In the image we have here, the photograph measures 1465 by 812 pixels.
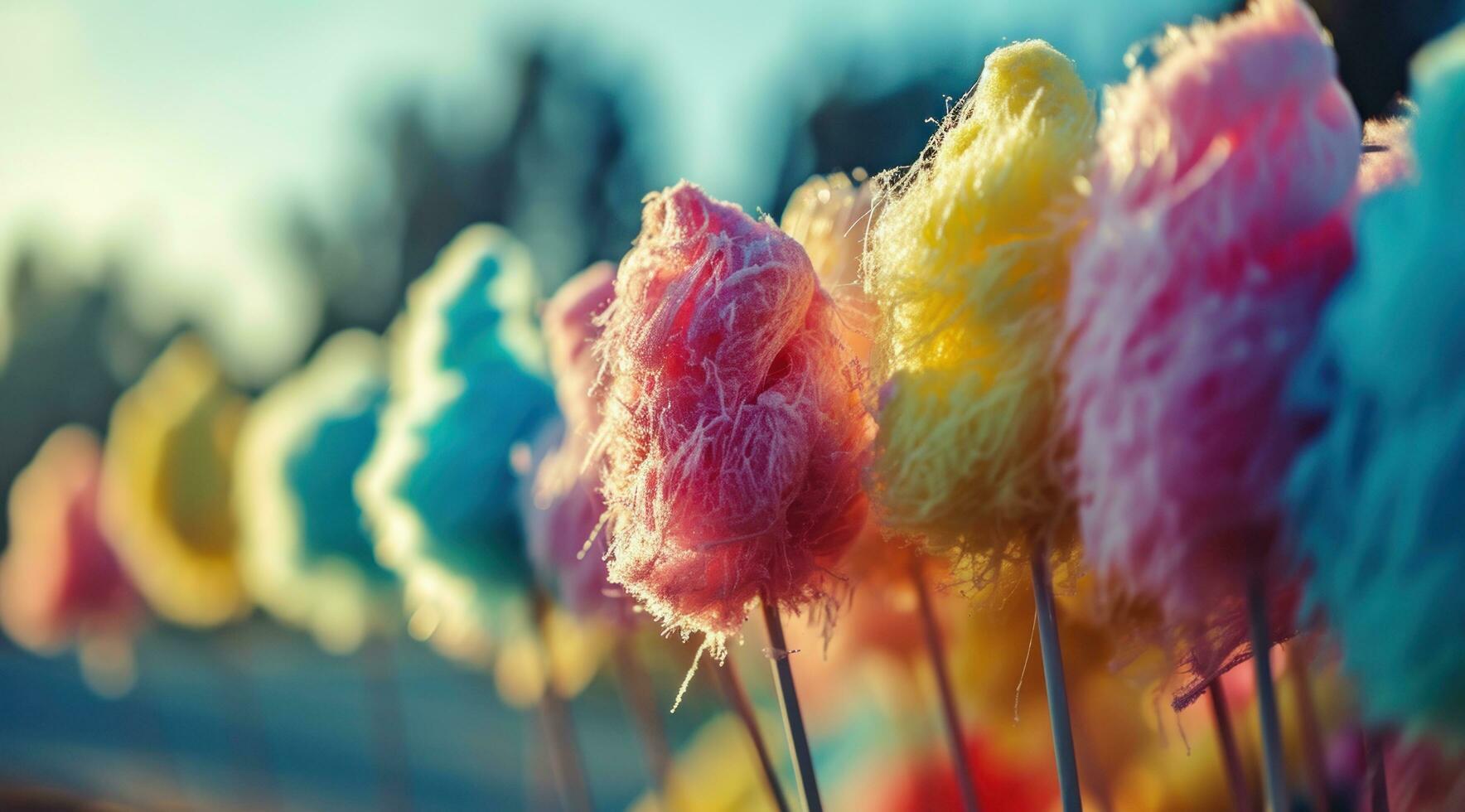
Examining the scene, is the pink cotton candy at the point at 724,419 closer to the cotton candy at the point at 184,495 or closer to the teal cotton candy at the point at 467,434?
the teal cotton candy at the point at 467,434

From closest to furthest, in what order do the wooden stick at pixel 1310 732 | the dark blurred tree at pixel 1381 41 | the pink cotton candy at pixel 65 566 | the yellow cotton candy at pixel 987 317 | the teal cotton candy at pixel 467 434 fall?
the yellow cotton candy at pixel 987 317, the wooden stick at pixel 1310 732, the teal cotton candy at pixel 467 434, the dark blurred tree at pixel 1381 41, the pink cotton candy at pixel 65 566

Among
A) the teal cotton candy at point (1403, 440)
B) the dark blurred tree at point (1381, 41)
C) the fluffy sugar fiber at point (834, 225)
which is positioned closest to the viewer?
the teal cotton candy at point (1403, 440)

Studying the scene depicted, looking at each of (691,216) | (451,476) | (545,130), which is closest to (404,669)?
(545,130)

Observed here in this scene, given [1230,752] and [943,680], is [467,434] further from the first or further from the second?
[1230,752]

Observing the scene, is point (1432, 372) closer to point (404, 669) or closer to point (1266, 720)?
point (1266, 720)

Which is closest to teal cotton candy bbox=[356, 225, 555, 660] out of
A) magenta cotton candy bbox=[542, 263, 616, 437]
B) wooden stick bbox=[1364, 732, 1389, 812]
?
magenta cotton candy bbox=[542, 263, 616, 437]

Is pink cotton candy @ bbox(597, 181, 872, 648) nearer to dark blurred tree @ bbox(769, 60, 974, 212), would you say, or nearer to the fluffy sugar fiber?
the fluffy sugar fiber

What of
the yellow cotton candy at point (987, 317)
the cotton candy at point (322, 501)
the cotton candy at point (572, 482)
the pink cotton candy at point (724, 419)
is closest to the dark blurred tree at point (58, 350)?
the cotton candy at point (322, 501)
